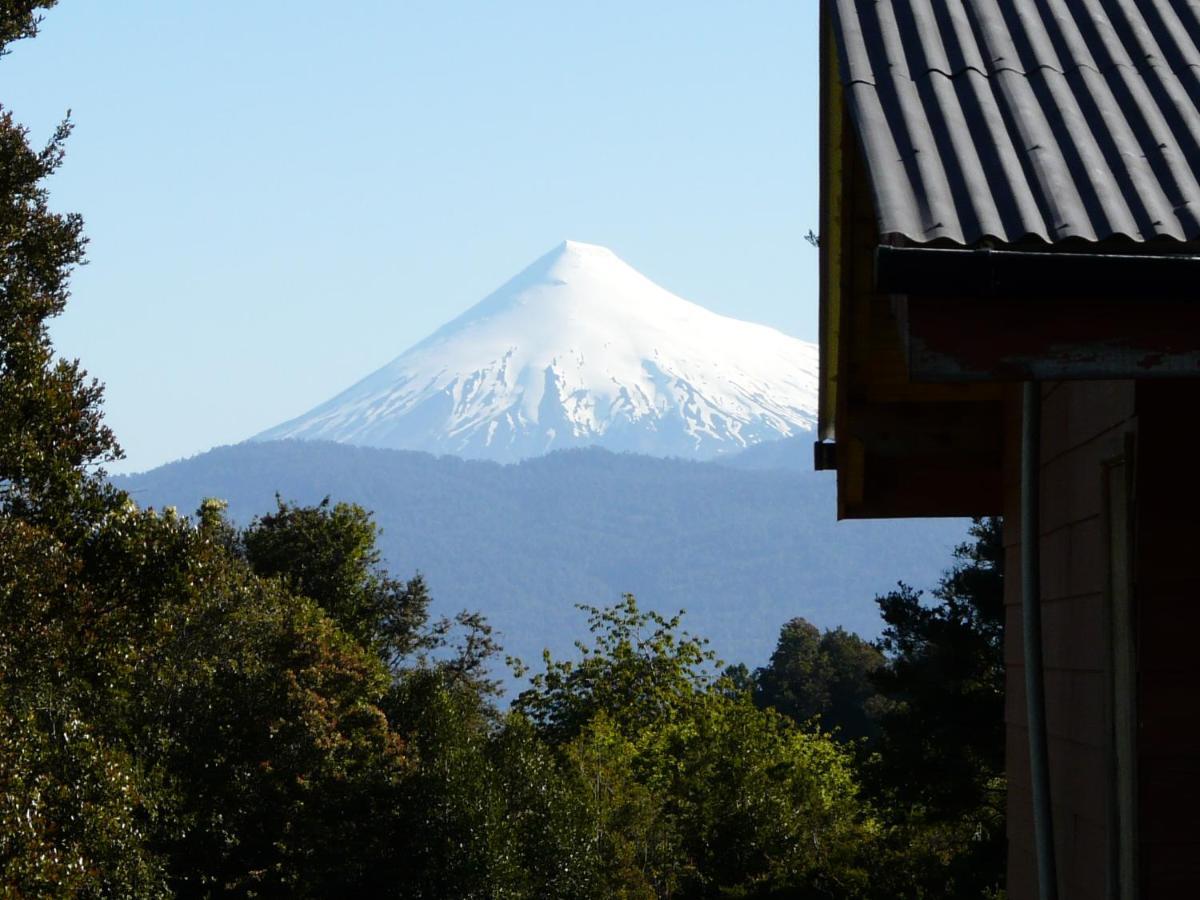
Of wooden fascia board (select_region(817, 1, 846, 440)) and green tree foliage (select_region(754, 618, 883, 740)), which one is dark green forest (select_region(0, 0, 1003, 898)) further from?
green tree foliage (select_region(754, 618, 883, 740))

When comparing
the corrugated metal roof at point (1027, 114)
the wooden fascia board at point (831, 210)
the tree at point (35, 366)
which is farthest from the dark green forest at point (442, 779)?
the corrugated metal roof at point (1027, 114)

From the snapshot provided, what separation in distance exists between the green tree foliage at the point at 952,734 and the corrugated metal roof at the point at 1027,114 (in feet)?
74.1

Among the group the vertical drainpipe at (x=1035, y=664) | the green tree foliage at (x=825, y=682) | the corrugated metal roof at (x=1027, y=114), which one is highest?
the corrugated metal roof at (x=1027, y=114)

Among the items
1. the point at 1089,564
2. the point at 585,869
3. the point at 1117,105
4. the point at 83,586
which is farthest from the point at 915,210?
the point at 585,869

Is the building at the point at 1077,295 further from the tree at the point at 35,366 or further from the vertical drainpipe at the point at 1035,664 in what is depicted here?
the tree at the point at 35,366

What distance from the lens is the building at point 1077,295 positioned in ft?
8.24

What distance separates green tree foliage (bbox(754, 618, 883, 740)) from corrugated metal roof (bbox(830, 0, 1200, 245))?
60.5m

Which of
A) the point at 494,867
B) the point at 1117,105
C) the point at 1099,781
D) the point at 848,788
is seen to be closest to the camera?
the point at 1117,105

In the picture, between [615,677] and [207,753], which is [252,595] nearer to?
[207,753]

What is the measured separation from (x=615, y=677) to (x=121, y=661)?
2917 cm

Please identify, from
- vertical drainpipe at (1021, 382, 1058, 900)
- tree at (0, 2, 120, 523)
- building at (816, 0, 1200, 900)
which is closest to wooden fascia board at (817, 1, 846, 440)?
building at (816, 0, 1200, 900)

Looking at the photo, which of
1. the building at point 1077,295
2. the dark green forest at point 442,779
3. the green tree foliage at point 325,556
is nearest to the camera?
the building at point 1077,295

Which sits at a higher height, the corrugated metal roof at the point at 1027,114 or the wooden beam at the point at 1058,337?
the corrugated metal roof at the point at 1027,114

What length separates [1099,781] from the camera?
3.56 metres
